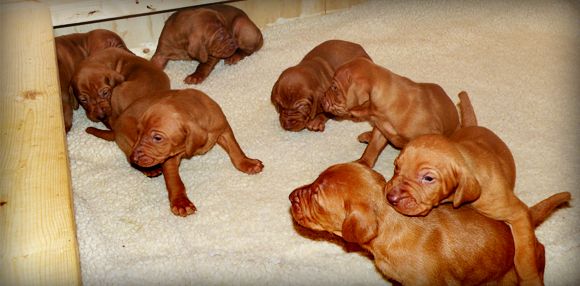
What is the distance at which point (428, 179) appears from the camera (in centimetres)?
275

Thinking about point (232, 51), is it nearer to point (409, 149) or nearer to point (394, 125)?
point (394, 125)

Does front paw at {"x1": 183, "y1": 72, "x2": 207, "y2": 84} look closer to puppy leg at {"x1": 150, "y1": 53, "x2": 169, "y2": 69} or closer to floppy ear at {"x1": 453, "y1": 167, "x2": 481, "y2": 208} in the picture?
puppy leg at {"x1": 150, "y1": 53, "x2": 169, "y2": 69}

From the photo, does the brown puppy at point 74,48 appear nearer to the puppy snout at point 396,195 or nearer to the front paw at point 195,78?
the front paw at point 195,78

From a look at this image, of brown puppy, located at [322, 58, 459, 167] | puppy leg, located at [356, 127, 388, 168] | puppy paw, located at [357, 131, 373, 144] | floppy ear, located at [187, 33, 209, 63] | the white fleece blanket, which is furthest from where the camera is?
floppy ear, located at [187, 33, 209, 63]

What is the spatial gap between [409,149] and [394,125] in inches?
32.3

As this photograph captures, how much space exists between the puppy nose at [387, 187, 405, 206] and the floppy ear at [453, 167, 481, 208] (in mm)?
260

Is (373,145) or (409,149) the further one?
(373,145)

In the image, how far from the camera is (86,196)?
3807 millimetres

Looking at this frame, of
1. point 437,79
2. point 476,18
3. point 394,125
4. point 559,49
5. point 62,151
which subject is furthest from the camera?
point 476,18

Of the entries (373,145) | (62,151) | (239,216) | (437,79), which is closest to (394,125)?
(373,145)

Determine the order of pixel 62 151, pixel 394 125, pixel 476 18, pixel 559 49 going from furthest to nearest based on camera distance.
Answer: pixel 476 18 → pixel 559 49 → pixel 394 125 → pixel 62 151

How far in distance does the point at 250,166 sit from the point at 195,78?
1256 millimetres

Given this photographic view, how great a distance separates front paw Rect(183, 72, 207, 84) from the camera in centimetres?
490

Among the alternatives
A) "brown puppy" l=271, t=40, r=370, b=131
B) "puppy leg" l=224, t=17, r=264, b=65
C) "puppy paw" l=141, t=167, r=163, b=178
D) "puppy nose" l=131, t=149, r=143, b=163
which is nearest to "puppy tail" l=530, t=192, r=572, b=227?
"brown puppy" l=271, t=40, r=370, b=131
